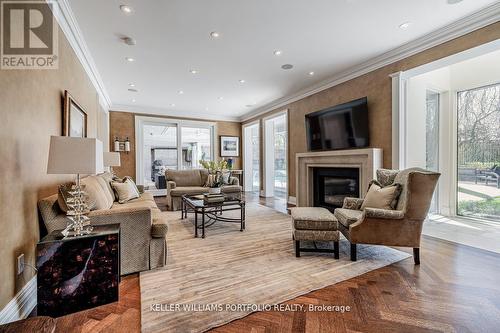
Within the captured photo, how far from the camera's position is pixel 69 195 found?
2016mm

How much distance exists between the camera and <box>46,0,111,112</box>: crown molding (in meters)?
2.36

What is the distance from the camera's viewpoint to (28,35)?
1972mm

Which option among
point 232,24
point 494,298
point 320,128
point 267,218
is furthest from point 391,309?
point 320,128

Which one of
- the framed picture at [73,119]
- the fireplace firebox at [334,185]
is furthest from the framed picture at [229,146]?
the framed picture at [73,119]

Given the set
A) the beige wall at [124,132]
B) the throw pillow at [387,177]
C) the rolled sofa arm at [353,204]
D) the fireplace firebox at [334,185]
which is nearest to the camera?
the throw pillow at [387,177]

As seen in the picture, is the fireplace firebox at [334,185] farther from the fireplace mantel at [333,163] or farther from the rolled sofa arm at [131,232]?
the rolled sofa arm at [131,232]

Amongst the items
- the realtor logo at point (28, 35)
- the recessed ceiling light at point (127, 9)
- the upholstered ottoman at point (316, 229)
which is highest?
the recessed ceiling light at point (127, 9)

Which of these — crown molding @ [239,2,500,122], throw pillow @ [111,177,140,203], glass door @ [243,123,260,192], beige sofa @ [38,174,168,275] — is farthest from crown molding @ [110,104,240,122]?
beige sofa @ [38,174,168,275]

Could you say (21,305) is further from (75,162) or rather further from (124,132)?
(124,132)

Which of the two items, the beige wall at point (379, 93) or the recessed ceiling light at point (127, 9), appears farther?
the beige wall at point (379, 93)

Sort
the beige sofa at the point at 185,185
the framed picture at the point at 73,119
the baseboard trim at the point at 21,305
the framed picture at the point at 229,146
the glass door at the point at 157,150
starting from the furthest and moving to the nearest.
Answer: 1. the framed picture at the point at 229,146
2. the glass door at the point at 157,150
3. the beige sofa at the point at 185,185
4. the framed picture at the point at 73,119
5. the baseboard trim at the point at 21,305

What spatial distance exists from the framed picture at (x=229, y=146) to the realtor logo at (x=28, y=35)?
5.83 metres

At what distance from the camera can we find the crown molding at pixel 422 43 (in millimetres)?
2561

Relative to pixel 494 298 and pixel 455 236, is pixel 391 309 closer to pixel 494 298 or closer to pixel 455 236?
pixel 494 298
